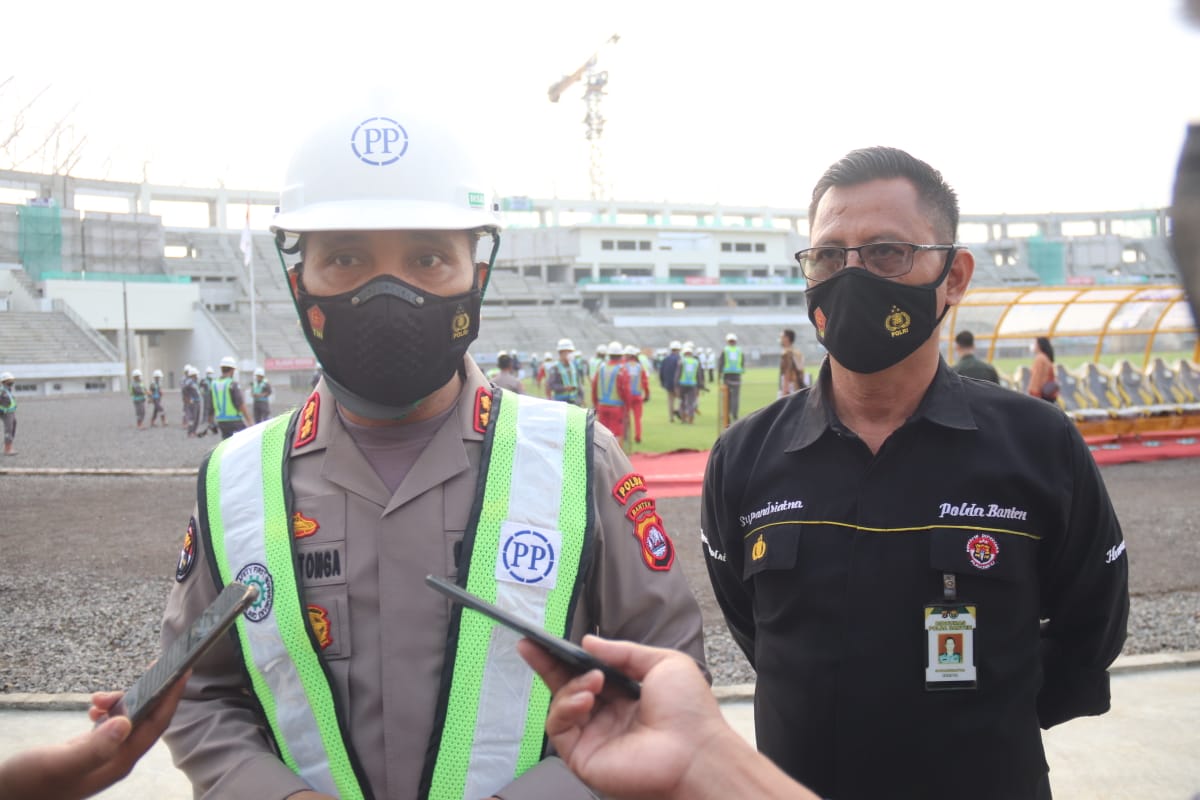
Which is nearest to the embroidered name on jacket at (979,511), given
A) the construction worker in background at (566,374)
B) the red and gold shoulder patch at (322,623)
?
the red and gold shoulder patch at (322,623)

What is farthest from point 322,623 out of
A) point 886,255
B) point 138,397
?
point 138,397

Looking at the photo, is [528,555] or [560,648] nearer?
[560,648]

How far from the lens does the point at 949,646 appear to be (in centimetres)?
204

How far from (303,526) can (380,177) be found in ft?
2.37

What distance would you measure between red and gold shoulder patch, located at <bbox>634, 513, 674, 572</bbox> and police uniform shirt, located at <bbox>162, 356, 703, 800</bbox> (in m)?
0.01

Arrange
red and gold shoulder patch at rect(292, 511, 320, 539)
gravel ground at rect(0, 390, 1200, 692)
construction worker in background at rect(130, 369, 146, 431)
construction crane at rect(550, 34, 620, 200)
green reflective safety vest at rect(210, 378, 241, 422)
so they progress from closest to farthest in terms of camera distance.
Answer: red and gold shoulder patch at rect(292, 511, 320, 539) < gravel ground at rect(0, 390, 1200, 692) < green reflective safety vest at rect(210, 378, 241, 422) < construction worker in background at rect(130, 369, 146, 431) < construction crane at rect(550, 34, 620, 200)

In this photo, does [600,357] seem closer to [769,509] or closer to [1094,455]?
[1094,455]

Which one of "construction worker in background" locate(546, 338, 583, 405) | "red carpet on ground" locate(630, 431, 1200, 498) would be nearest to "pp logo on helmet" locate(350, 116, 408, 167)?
"red carpet on ground" locate(630, 431, 1200, 498)

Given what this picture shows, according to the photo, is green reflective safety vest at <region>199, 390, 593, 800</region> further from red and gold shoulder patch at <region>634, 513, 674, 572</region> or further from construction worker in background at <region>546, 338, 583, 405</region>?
construction worker in background at <region>546, 338, 583, 405</region>

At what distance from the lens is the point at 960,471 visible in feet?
6.97

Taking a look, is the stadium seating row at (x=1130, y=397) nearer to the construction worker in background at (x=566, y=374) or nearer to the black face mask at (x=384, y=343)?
the construction worker in background at (x=566, y=374)

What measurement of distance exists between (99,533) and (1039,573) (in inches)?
393

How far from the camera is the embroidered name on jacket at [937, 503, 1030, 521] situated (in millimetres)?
2082

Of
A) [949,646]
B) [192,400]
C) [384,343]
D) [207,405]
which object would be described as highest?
[384,343]
